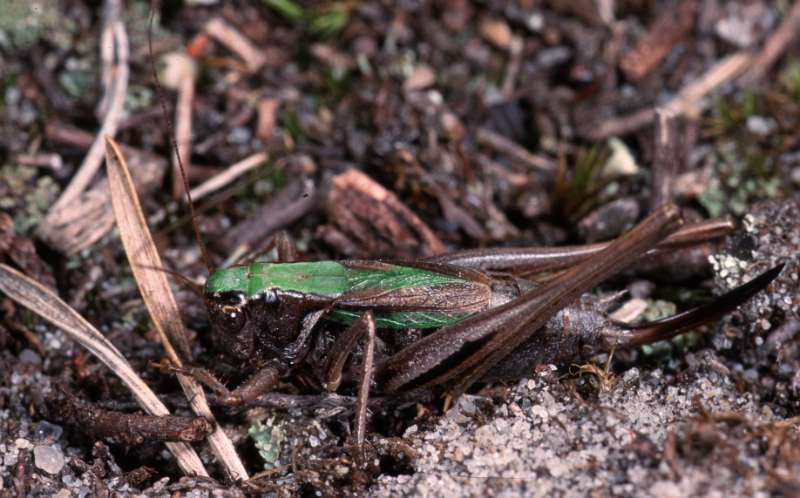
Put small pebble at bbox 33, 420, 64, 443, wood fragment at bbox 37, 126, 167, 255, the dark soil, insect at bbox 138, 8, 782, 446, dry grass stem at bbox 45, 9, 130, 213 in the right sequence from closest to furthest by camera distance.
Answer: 1. the dark soil
2. insect at bbox 138, 8, 782, 446
3. small pebble at bbox 33, 420, 64, 443
4. wood fragment at bbox 37, 126, 167, 255
5. dry grass stem at bbox 45, 9, 130, 213

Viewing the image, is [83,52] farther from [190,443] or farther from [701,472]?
[701,472]

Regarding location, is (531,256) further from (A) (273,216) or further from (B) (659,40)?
(B) (659,40)

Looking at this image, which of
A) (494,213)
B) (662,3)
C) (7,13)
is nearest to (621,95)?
(662,3)

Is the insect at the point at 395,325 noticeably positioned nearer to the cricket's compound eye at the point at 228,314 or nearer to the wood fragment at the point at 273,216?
the cricket's compound eye at the point at 228,314

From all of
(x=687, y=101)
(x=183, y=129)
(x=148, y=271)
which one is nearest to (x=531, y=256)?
(x=148, y=271)

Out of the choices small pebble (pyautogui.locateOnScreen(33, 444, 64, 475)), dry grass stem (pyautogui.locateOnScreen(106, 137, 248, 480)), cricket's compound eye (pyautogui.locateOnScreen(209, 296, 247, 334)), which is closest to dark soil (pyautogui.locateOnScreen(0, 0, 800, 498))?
small pebble (pyautogui.locateOnScreen(33, 444, 64, 475))

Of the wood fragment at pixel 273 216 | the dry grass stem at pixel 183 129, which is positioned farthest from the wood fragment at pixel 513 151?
the dry grass stem at pixel 183 129

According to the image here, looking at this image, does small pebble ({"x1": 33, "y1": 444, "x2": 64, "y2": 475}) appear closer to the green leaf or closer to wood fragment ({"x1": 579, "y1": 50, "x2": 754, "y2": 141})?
the green leaf
